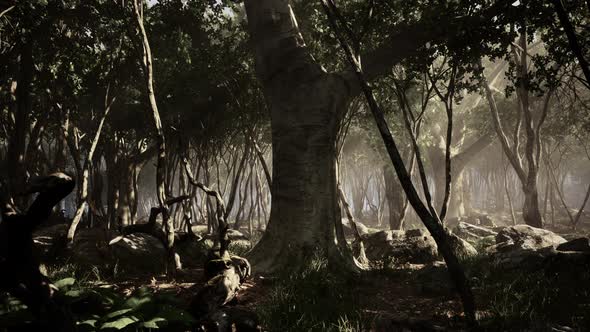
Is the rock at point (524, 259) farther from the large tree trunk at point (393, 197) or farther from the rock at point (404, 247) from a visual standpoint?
the large tree trunk at point (393, 197)

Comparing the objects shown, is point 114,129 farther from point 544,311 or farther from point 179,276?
point 544,311

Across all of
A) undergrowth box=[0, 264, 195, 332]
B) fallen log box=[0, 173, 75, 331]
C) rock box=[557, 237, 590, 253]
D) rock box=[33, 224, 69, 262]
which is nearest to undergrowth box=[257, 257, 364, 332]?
undergrowth box=[0, 264, 195, 332]

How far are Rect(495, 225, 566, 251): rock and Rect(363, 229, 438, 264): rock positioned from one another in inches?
72.6

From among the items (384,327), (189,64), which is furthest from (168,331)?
(189,64)

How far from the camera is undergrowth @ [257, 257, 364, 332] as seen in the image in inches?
170

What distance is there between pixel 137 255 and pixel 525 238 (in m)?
10.3

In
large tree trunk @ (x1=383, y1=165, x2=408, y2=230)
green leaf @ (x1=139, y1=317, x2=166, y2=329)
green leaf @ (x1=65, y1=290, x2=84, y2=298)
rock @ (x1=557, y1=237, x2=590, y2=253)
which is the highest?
large tree trunk @ (x1=383, y1=165, x2=408, y2=230)

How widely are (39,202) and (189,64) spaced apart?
10.3 meters

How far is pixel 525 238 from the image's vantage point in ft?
34.6

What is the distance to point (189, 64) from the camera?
11844mm

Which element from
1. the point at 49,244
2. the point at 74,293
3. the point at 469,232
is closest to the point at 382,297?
the point at 74,293

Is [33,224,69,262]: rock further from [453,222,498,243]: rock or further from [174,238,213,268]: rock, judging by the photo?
[453,222,498,243]: rock

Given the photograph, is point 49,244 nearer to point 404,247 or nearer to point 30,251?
point 30,251

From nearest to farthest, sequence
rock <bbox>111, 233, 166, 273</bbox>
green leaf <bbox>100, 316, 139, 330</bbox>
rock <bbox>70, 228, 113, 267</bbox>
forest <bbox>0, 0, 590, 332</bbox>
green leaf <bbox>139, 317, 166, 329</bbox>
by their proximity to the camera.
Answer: green leaf <bbox>100, 316, 139, 330</bbox>
green leaf <bbox>139, 317, 166, 329</bbox>
forest <bbox>0, 0, 590, 332</bbox>
rock <bbox>70, 228, 113, 267</bbox>
rock <bbox>111, 233, 166, 273</bbox>
